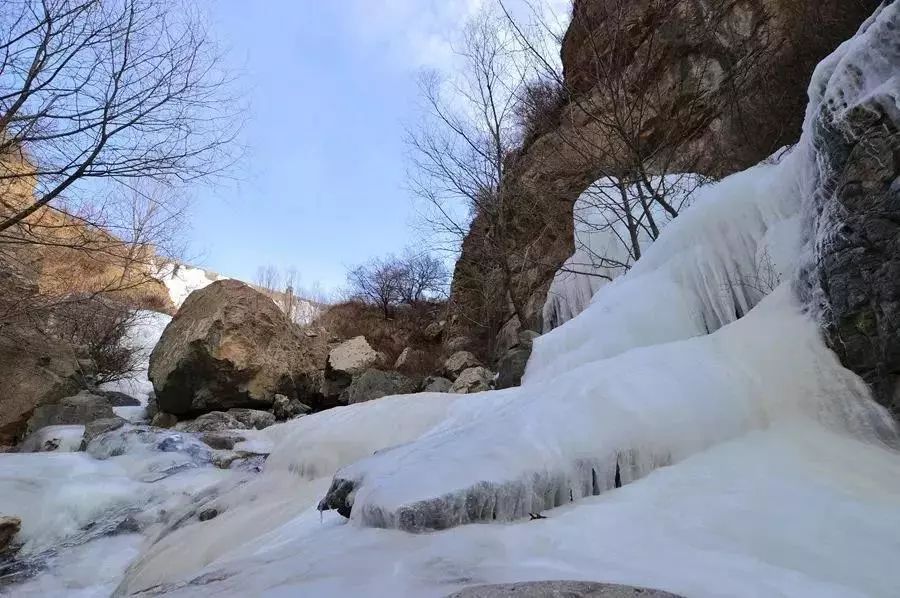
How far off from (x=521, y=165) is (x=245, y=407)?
637cm

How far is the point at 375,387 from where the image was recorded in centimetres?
944

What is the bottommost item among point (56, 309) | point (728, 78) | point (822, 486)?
point (822, 486)

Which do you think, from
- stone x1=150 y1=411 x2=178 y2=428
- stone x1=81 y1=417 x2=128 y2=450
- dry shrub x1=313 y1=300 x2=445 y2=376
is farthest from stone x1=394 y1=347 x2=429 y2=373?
stone x1=81 y1=417 x2=128 y2=450

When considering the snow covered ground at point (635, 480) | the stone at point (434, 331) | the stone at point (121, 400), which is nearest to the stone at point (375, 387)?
the stone at point (434, 331)

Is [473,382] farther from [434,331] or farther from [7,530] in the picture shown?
[434,331]

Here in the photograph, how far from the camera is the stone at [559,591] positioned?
1.11m

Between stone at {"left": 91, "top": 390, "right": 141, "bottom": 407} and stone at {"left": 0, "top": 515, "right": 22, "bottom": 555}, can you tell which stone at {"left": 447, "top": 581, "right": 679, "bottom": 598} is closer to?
stone at {"left": 0, "top": 515, "right": 22, "bottom": 555}

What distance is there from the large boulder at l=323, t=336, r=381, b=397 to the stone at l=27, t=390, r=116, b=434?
3.69 metres

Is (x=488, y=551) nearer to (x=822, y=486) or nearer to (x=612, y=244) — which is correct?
(x=822, y=486)

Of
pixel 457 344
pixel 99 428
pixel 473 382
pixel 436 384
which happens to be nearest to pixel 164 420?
pixel 99 428

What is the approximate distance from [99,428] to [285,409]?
2680 millimetres

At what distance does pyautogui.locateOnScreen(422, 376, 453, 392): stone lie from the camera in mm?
8914

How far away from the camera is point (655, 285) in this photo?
13.8ft

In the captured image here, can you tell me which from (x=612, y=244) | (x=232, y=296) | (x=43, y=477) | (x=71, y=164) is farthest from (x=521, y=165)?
(x=43, y=477)
